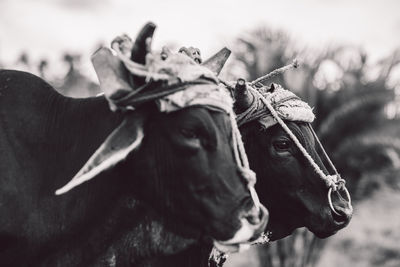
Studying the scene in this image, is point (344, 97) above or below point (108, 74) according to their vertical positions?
below

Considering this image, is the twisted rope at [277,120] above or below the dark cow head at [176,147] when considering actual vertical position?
below

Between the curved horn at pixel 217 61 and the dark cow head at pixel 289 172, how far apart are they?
1.71 ft

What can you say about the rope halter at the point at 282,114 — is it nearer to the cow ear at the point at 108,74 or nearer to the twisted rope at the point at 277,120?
the twisted rope at the point at 277,120

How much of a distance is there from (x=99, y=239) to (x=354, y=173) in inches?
295

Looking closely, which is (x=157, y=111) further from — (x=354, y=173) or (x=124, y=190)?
(x=354, y=173)

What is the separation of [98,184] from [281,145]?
4.74 ft

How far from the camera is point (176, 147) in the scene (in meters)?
2.80

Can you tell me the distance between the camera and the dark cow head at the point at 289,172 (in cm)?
382

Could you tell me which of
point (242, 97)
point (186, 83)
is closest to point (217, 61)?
point (186, 83)

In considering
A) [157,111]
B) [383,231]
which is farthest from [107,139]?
[383,231]

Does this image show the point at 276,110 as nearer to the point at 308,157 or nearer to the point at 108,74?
the point at 308,157

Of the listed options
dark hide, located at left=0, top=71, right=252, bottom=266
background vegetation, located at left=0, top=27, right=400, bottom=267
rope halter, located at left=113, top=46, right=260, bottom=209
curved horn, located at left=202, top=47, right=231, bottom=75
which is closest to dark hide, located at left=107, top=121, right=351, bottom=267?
curved horn, located at left=202, top=47, right=231, bottom=75

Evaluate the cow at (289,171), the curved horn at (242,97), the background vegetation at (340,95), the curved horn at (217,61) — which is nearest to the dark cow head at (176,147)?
the curved horn at (217,61)

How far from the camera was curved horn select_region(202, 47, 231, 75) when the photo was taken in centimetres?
324
